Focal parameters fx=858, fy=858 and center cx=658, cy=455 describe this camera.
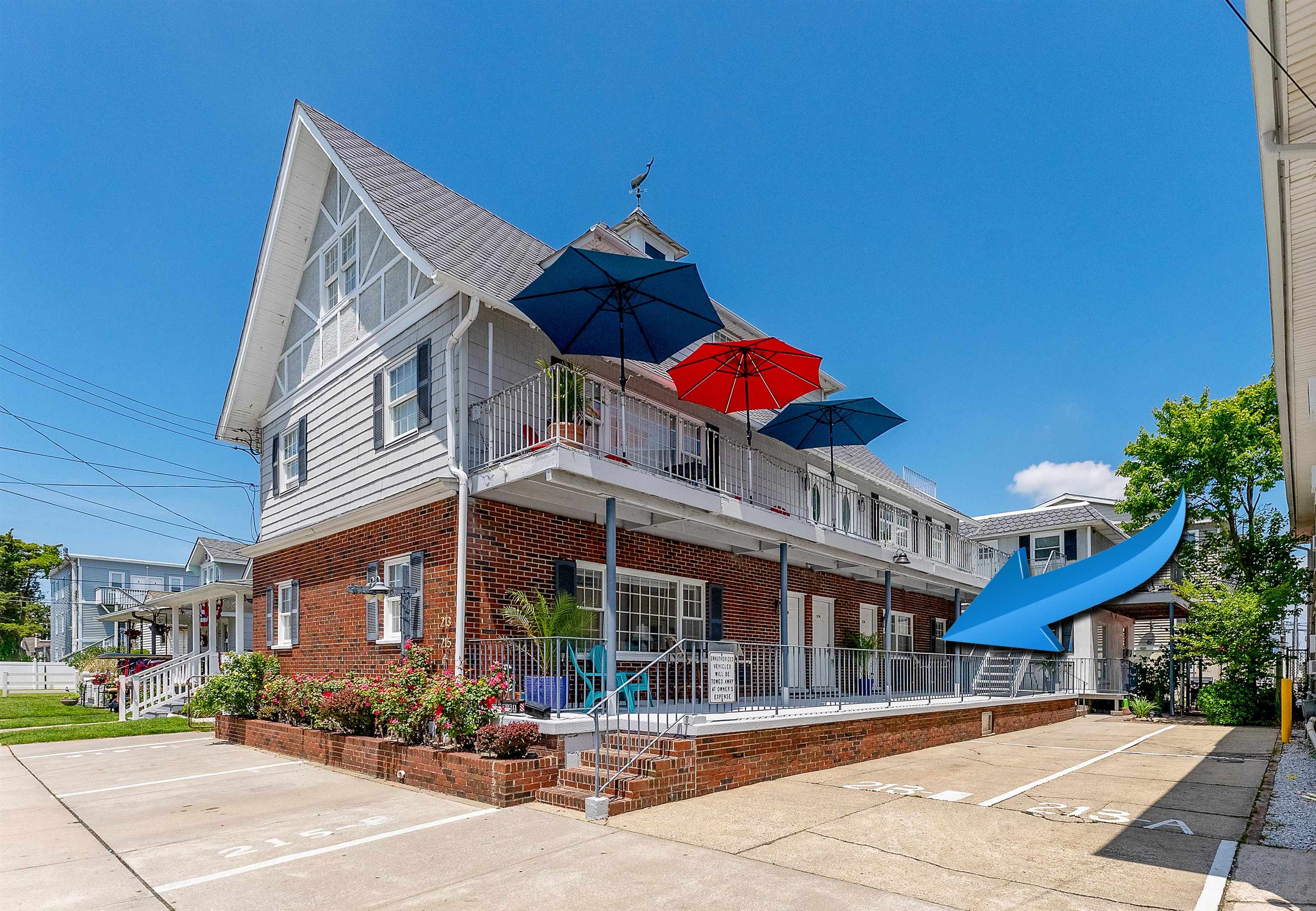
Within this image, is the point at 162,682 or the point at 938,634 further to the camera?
the point at 938,634

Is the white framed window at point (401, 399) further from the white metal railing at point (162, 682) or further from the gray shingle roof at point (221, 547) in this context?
the gray shingle roof at point (221, 547)

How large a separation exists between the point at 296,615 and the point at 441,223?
7.63 m

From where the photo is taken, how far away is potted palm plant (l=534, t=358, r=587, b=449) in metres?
11.0

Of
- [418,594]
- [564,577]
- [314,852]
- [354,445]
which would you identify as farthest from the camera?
[354,445]

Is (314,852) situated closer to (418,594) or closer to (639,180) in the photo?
(418,594)

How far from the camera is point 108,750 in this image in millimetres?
14500

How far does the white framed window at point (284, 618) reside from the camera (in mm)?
15992

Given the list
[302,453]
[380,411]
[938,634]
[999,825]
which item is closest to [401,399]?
[380,411]

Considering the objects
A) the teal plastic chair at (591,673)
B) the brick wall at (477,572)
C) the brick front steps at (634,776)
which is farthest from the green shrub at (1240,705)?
the brick front steps at (634,776)

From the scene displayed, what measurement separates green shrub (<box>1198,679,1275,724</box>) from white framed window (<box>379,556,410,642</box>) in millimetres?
18004

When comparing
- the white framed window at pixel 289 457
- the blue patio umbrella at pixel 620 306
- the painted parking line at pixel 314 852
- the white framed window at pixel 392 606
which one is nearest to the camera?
the painted parking line at pixel 314 852

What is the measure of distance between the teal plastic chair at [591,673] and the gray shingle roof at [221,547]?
2959 cm

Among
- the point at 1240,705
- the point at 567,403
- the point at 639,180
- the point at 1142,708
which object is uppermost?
the point at 639,180

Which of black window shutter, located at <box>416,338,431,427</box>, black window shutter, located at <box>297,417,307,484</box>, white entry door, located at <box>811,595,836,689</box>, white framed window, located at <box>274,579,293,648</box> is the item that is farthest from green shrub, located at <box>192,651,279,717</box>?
white entry door, located at <box>811,595,836,689</box>
